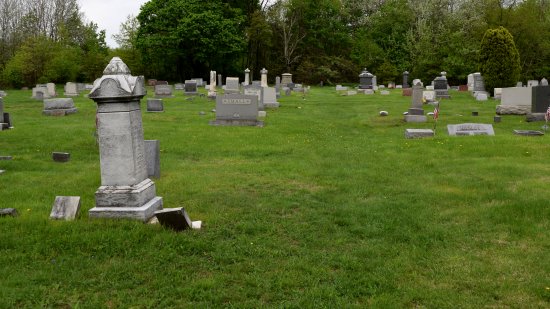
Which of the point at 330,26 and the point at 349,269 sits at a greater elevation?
the point at 330,26

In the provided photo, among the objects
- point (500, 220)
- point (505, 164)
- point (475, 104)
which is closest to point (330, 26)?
point (475, 104)

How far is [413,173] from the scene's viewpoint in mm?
10086

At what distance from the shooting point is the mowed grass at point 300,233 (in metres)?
4.66

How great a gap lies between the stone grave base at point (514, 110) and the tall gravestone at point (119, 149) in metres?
17.3

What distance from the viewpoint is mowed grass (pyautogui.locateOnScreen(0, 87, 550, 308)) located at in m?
4.66

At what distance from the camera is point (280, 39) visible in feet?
193

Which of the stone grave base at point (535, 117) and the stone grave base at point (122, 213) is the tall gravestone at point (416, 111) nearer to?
the stone grave base at point (535, 117)

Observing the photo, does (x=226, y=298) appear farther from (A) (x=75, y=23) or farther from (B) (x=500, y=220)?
(A) (x=75, y=23)

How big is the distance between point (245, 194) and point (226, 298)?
382 cm

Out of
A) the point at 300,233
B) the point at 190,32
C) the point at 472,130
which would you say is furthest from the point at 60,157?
the point at 190,32

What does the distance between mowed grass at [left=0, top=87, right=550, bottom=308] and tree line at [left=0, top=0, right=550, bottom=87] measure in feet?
116

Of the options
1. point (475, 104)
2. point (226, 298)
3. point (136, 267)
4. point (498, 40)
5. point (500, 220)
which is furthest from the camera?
point (498, 40)

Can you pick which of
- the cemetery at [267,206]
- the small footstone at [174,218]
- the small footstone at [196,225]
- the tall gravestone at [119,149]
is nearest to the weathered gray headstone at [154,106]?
the cemetery at [267,206]

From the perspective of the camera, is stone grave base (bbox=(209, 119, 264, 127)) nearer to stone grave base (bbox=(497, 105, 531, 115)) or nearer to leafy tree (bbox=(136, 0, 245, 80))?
stone grave base (bbox=(497, 105, 531, 115))
